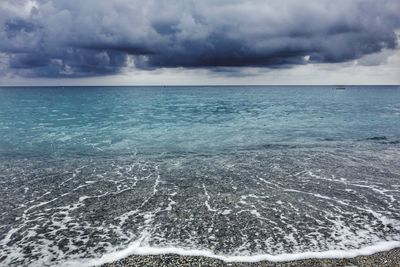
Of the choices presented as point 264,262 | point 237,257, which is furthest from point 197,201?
point 264,262

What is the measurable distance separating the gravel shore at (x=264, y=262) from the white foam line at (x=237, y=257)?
0.56 feet

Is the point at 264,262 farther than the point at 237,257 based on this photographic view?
No

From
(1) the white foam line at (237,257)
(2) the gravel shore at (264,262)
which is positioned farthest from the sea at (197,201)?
(2) the gravel shore at (264,262)

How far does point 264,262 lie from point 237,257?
2.70 feet

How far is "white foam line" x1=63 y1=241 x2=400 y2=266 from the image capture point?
30.0 ft

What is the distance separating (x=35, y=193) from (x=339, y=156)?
20830 millimetres

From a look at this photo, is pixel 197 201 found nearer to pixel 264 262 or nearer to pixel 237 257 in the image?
pixel 237 257

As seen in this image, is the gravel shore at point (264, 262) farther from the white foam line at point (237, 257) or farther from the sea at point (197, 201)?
the sea at point (197, 201)

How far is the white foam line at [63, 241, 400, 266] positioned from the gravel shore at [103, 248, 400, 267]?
0.56 ft

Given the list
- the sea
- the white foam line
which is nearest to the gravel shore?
the white foam line

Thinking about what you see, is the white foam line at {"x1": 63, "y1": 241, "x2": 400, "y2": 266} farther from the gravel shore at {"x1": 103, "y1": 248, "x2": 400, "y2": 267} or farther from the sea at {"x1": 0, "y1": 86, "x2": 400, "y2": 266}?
the gravel shore at {"x1": 103, "y1": 248, "x2": 400, "y2": 267}

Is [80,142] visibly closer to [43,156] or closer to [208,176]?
[43,156]

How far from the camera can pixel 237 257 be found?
9250 mm

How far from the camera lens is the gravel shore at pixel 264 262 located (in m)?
Result: 8.84
